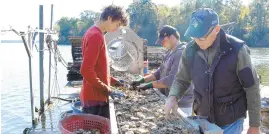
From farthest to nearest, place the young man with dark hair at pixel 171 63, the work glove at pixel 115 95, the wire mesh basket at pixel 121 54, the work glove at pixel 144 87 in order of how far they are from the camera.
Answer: the wire mesh basket at pixel 121 54
the work glove at pixel 144 87
the young man with dark hair at pixel 171 63
the work glove at pixel 115 95

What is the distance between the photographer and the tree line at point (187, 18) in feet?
232

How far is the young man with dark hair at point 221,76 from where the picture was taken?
2521mm

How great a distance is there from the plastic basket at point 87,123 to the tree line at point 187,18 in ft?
219

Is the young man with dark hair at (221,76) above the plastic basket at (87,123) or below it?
above

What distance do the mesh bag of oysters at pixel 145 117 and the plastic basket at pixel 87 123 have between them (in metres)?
0.15

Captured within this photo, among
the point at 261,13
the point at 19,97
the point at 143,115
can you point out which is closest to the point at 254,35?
the point at 261,13

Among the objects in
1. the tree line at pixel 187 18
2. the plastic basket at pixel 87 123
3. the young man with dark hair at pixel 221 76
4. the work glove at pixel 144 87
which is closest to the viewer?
the young man with dark hair at pixel 221 76

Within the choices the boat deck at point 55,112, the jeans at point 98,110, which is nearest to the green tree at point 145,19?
the boat deck at point 55,112

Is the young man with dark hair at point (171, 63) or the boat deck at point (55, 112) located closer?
the young man with dark hair at point (171, 63)

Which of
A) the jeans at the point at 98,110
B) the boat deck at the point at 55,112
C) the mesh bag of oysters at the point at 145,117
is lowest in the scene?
the boat deck at the point at 55,112

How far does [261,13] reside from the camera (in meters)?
73.7

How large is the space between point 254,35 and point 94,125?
230ft

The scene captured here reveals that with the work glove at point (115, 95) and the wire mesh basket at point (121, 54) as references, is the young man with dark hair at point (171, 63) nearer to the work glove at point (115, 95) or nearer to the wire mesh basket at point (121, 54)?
the work glove at point (115, 95)

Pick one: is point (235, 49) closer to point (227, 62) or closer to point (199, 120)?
point (227, 62)
